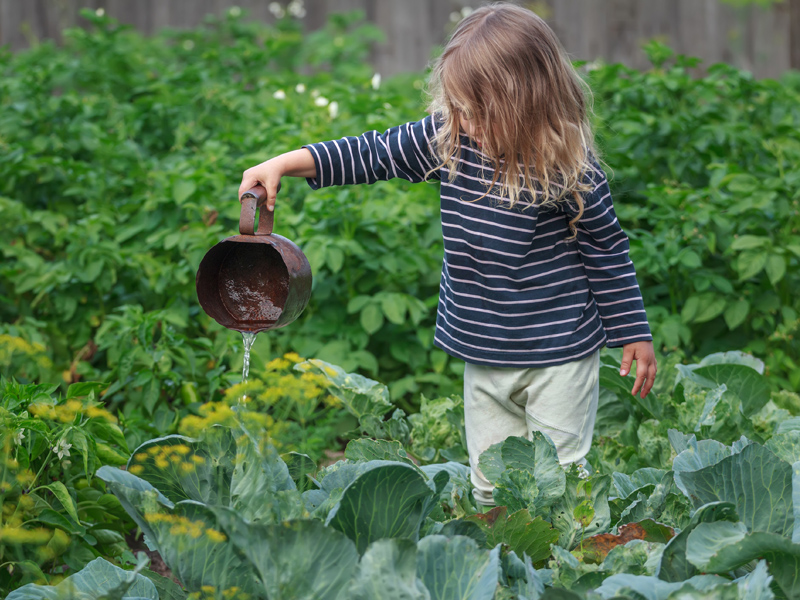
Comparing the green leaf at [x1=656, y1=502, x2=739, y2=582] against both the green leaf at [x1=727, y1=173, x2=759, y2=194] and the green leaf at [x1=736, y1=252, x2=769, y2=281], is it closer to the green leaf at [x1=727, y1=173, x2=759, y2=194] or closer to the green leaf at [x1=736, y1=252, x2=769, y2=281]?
the green leaf at [x1=736, y1=252, x2=769, y2=281]

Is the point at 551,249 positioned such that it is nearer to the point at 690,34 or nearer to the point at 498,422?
the point at 498,422

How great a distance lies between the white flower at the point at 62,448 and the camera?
6.01 ft

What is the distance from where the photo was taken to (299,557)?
1.37 meters

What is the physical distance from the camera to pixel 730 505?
61.1 inches

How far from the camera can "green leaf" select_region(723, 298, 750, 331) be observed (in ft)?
9.77

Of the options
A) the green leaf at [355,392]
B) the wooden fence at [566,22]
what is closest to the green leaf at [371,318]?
the green leaf at [355,392]

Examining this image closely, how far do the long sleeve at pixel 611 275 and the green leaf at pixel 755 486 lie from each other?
47 centimetres

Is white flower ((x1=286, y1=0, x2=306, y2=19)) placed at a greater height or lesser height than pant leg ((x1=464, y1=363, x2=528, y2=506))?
greater

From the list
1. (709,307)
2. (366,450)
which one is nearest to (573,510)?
(366,450)

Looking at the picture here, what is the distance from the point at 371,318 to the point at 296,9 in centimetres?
394

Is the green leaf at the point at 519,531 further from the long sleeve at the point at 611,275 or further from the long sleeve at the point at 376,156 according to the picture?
the long sleeve at the point at 376,156

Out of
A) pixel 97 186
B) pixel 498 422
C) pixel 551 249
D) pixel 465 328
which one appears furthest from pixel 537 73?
pixel 97 186

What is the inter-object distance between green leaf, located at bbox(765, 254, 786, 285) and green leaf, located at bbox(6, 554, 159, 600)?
232cm

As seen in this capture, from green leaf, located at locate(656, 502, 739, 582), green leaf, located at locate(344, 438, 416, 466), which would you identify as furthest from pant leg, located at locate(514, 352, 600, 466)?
green leaf, located at locate(656, 502, 739, 582)
